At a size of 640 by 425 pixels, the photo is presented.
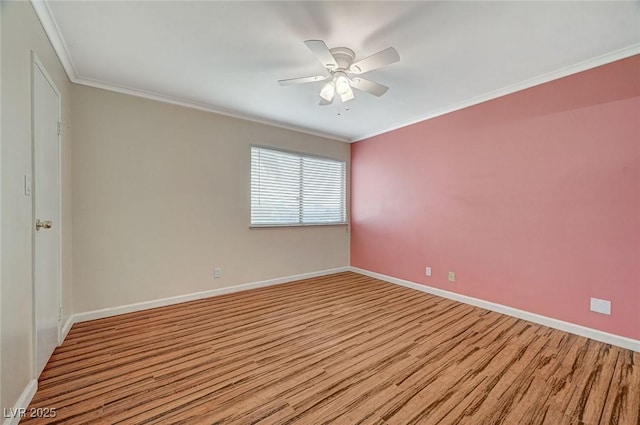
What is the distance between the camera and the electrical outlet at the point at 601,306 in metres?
2.31

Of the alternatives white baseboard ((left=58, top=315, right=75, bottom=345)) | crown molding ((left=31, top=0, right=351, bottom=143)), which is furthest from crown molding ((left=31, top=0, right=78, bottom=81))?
white baseboard ((left=58, top=315, right=75, bottom=345))

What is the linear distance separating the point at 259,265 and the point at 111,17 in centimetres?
305

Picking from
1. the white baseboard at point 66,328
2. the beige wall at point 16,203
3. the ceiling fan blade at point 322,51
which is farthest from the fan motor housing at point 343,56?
the white baseboard at point 66,328

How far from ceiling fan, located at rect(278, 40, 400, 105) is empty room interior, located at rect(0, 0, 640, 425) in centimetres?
2

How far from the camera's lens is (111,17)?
1827mm

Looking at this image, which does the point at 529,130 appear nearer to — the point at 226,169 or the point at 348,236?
the point at 348,236

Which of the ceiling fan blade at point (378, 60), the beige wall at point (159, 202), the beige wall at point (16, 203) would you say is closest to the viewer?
the beige wall at point (16, 203)

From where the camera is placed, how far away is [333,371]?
6.25ft

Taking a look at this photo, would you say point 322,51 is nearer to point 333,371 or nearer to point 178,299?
point 333,371

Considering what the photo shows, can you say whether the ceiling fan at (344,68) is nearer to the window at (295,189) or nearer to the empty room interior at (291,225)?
the empty room interior at (291,225)

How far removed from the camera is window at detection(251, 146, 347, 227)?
12.9 ft

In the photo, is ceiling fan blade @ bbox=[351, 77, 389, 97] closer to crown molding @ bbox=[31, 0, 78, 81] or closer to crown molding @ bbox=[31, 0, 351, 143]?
crown molding @ bbox=[31, 0, 351, 143]

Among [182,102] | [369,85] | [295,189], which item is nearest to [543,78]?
[369,85]

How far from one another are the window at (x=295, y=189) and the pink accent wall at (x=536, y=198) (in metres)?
1.18
